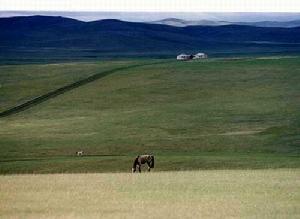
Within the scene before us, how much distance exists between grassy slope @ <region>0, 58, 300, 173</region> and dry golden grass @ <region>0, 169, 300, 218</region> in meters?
9.09

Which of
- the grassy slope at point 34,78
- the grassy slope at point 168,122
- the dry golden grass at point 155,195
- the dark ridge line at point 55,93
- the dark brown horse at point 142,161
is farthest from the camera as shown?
the grassy slope at point 34,78

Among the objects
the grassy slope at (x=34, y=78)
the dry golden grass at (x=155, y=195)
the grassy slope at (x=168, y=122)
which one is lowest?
the grassy slope at (x=34, y=78)

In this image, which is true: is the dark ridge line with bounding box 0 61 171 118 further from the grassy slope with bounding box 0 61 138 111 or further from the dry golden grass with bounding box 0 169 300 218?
the dry golden grass with bounding box 0 169 300 218

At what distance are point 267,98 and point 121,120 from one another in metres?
19.2

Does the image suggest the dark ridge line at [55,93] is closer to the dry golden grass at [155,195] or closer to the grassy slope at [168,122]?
the grassy slope at [168,122]

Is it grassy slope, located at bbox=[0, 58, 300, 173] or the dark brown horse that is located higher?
the dark brown horse

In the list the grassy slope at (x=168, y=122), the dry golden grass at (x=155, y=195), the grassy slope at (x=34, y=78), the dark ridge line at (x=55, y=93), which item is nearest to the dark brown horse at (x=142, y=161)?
the grassy slope at (x=168, y=122)

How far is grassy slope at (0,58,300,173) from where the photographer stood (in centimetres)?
4373

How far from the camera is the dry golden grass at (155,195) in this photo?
2150 centimetres

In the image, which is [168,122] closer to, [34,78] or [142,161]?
[142,161]

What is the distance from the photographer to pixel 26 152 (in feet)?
165

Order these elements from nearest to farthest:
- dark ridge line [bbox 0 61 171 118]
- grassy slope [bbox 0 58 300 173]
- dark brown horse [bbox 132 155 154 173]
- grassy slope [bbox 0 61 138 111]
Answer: dark brown horse [bbox 132 155 154 173] → grassy slope [bbox 0 58 300 173] → dark ridge line [bbox 0 61 171 118] → grassy slope [bbox 0 61 138 111]

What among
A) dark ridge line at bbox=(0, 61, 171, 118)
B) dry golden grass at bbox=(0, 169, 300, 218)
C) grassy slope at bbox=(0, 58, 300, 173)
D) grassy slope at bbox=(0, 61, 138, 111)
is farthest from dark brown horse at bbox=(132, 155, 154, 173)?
grassy slope at bbox=(0, 61, 138, 111)

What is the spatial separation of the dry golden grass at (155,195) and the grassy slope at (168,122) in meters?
9.09
